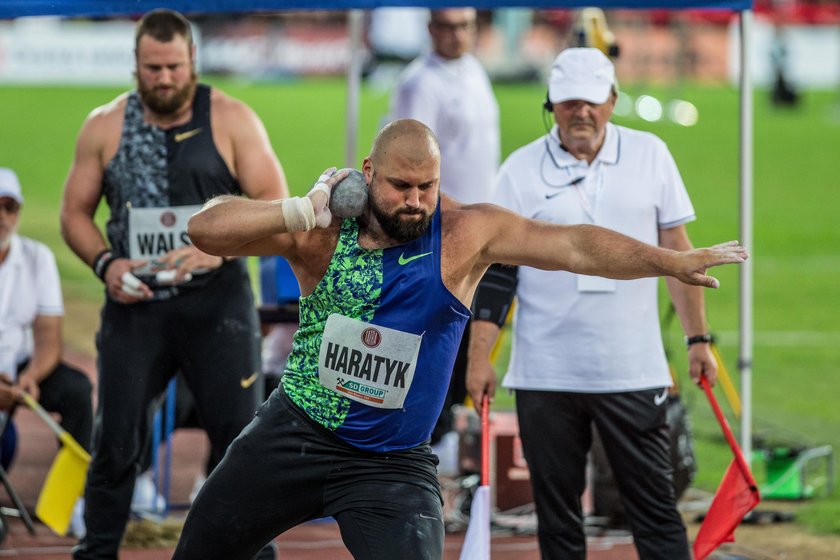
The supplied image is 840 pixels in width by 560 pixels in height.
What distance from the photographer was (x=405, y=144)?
4848mm

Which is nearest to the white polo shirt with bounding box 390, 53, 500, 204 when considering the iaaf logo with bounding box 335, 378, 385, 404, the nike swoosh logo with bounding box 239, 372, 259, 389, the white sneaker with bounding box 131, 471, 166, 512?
the white sneaker with bounding box 131, 471, 166, 512

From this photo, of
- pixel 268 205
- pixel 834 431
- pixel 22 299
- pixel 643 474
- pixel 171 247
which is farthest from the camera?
pixel 834 431

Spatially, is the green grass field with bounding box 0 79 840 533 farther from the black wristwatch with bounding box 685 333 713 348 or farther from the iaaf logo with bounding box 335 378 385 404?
the iaaf logo with bounding box 335 378 385 404

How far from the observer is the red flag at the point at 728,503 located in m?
6.09

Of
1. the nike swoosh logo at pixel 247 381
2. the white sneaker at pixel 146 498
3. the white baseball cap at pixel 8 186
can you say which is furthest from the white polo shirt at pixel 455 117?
the nike swoosh logo at pixel 247 381

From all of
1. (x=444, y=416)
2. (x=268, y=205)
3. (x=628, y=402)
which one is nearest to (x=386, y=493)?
(x=268, y=205)

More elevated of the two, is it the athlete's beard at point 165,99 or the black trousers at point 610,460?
the athlete's beard at point 165,99

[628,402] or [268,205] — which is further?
[628,402]

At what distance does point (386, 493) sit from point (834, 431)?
6152 mm

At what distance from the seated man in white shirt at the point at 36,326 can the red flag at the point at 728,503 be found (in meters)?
3.57

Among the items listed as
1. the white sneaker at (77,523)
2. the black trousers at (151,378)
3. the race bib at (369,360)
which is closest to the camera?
the race bib at (369,360)

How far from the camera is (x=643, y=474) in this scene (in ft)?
19.4

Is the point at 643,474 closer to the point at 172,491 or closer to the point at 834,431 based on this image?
the point at 172,491

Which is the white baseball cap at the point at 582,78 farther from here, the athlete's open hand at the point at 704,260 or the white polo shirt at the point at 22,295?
the white polo shirt at the point at 22,295
